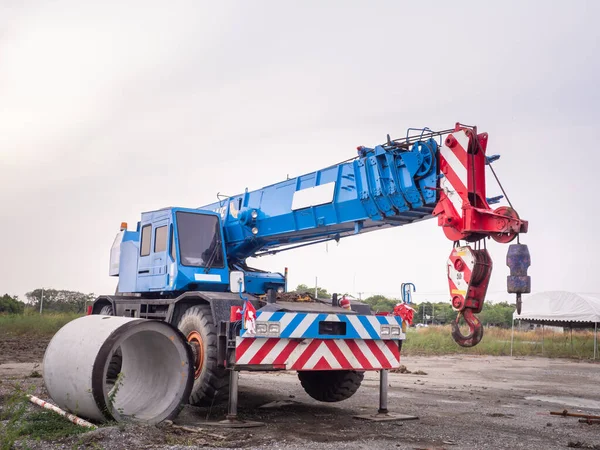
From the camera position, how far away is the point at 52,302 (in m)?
46.6

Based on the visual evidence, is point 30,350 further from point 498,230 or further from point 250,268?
point 498,230

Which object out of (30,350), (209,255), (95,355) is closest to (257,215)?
(209,255)

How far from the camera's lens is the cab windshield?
1027cm

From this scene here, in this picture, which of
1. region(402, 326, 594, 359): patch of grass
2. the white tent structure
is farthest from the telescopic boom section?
the white tent structure

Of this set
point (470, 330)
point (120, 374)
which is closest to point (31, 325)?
point (120, 374)

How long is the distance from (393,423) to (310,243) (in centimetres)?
342

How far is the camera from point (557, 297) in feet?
99.2

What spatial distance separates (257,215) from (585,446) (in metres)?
5.85

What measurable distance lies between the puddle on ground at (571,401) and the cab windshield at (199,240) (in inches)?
267

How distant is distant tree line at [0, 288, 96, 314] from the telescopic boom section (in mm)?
27661

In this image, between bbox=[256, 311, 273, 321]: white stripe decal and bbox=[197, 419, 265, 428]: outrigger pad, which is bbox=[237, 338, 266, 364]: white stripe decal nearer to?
bbox=[256, 311, 273, 321]: white stripe decal

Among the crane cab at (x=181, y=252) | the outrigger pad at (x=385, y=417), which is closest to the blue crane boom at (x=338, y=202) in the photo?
the crane cab at (x=181, y=252)

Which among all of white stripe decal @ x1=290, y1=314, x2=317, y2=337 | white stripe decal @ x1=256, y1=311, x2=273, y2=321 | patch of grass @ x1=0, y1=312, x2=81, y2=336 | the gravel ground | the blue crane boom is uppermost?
the blue crane boom

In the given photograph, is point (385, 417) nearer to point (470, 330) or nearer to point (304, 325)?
point (304, 325)
